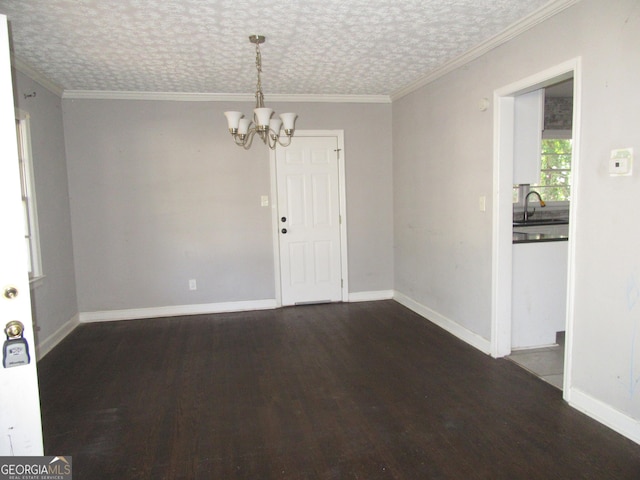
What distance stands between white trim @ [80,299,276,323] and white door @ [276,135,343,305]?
1.15 feet

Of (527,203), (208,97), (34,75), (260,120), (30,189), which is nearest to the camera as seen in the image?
(260,120)

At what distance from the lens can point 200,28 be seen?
2.90 m

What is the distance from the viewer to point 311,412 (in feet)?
8.89

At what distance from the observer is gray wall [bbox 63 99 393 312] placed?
15.5 ft

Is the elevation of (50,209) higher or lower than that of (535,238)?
higher

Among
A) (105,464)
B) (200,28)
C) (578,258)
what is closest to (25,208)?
(200,28)

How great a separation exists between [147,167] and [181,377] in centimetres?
257

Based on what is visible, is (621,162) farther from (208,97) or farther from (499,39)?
(208,97)

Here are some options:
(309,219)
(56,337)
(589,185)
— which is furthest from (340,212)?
(56,337)

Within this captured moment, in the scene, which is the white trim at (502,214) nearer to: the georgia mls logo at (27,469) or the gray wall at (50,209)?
the georgia mls logo at (27,469)

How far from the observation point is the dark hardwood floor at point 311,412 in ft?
7.14

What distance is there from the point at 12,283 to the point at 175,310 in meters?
3.40

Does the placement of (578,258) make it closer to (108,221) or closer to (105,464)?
(105,464)

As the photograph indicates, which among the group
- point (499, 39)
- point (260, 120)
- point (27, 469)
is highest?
point (499, 39)
